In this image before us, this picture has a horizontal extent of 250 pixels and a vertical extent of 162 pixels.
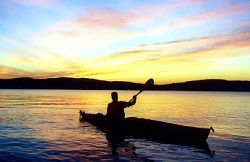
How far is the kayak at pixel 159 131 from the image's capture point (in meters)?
17.4

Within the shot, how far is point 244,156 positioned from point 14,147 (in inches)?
510

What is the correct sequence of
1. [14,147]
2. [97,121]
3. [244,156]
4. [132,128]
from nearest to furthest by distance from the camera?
[244,156], [14,147], [132,128], [97,121]

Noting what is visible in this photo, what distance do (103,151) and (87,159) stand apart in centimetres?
211

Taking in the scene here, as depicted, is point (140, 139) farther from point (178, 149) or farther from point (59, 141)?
point (59, 141)

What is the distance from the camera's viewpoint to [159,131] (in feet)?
61.8

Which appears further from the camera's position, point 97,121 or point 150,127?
point 97,121

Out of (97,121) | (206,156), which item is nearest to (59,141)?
(97,121)

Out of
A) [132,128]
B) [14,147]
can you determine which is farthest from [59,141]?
[132,128]

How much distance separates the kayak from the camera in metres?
17.4

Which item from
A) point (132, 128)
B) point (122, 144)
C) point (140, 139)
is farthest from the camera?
point (132, 128)

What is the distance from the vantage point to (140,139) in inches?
738

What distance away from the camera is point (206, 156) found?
1472 centimetres

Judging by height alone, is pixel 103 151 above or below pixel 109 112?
below

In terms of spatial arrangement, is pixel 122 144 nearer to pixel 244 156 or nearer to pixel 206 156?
pixel 206 156
